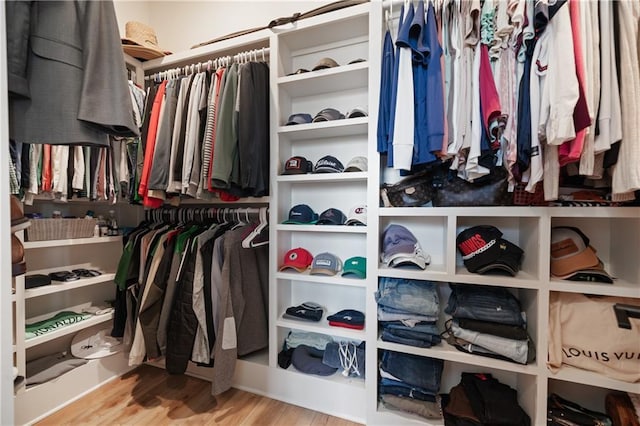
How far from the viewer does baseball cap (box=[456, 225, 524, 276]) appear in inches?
41.9

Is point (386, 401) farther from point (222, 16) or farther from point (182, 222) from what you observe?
point (222, 16)

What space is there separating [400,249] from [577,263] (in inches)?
26.1

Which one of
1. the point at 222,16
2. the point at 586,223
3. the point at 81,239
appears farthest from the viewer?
the point at 222,16

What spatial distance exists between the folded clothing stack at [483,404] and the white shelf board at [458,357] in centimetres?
15

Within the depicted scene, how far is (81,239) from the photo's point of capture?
4.82 ft

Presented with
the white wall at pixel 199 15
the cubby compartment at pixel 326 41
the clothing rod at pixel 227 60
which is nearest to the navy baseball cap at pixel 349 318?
the cubby compartment at pixel 326 41

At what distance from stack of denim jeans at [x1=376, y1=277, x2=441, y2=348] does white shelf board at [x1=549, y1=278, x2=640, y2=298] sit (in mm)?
445

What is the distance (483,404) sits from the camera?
1109 mm

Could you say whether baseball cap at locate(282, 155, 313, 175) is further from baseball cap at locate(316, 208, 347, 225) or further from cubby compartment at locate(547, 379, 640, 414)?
cubby compartment at locate(547, 379, 640, 414)

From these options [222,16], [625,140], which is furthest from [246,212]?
[625,140]

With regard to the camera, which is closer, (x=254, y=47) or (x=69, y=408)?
(x=69, y=408)

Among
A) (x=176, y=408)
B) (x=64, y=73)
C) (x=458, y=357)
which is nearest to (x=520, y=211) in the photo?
(x=458, y=357)

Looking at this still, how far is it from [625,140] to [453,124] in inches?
19.1

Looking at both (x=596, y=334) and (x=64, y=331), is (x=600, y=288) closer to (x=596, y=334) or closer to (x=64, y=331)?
(x=596, y=334)
